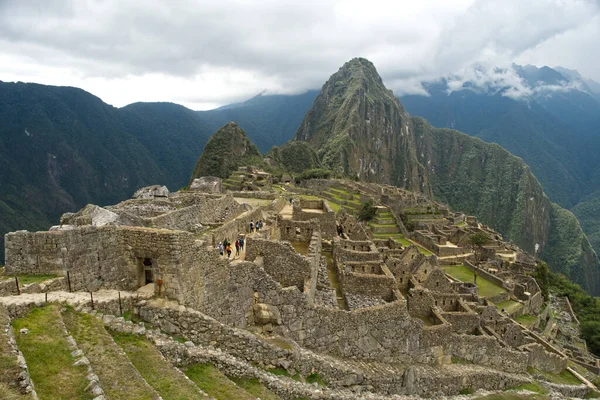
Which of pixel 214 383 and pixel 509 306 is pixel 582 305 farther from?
pixel 214 383

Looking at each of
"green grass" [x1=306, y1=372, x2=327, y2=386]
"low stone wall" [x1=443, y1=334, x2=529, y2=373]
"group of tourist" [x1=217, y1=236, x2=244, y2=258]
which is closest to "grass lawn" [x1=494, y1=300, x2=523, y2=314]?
"low stone wall" [x1=443, y1=334, x2=529, y2=373]

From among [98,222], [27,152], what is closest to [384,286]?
[98,222]

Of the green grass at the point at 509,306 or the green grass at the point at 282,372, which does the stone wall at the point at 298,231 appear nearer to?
the green grass at the point at 282,372

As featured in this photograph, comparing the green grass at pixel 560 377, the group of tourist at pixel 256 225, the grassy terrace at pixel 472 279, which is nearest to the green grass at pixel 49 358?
the group of tourist at pixel 256 225

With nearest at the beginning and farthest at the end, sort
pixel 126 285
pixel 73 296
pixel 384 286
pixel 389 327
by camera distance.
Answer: pixel 73 296 < pixel 126 285 < pixel 389 327 < pixel 384 286

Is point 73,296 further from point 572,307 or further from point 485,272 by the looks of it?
point 572,307

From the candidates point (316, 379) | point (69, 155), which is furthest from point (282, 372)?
point (69, 155)
